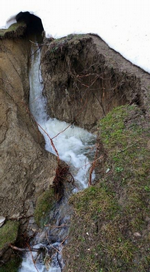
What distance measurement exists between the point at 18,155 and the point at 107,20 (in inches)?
164

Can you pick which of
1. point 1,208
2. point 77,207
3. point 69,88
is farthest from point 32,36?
point 77,207

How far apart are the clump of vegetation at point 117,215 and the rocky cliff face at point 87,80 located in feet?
3.82

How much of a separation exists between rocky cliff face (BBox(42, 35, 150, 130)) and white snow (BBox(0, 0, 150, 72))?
263 mm

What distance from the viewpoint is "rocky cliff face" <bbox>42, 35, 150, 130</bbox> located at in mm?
4352

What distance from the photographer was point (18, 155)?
483 centimetres

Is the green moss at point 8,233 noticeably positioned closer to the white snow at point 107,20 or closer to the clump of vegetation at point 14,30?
the white snow at point 107,20

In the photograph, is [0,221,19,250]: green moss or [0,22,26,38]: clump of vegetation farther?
[0,22,26,38]: clump of vegetation

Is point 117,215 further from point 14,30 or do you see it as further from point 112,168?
point 14,30

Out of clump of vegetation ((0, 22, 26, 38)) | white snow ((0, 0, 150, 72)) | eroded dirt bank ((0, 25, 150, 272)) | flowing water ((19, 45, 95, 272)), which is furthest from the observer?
clump of vegetation ((0, 22, 26, 38))

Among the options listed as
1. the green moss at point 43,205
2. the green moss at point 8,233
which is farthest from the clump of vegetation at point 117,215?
the green moss at point 8,233

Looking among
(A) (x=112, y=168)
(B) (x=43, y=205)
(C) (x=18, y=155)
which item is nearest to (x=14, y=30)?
(C) (x=18, y=155)

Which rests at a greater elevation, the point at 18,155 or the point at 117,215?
the point at 117,215

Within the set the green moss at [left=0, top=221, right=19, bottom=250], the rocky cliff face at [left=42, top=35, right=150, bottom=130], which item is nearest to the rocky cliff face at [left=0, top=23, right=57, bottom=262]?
the green moss at [left=0, top=221, right=19, bottom=250]

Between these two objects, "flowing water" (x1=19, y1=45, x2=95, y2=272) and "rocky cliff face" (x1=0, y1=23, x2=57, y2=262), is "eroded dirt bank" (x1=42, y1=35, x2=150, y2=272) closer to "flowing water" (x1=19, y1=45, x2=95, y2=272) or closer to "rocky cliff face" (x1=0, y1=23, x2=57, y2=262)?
"flowing water" (x1=19, y1=45, x2=95, y2=272)
